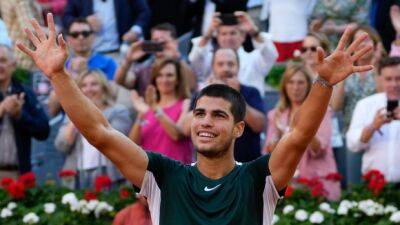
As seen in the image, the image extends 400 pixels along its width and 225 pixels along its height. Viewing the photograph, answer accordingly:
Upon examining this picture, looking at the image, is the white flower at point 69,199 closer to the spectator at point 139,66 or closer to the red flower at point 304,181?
the spectator at point 139,66

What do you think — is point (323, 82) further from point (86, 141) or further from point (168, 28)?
point (168, 28)

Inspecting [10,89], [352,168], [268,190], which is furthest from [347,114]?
[268,190]

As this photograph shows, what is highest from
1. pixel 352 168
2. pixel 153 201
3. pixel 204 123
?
pixel 204 123

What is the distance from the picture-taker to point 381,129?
10.5m

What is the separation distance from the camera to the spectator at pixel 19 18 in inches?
530

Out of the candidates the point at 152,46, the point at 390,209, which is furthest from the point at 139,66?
the point at 390,209

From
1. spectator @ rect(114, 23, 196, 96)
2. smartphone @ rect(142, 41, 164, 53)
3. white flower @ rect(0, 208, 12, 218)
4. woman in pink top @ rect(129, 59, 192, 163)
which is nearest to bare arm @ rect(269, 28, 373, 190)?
woman in pink top @ rect(129, 59, 192, 163)

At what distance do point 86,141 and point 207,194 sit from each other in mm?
5207

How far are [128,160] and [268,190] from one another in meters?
0.79

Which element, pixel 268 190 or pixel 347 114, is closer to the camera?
pixel 268 190

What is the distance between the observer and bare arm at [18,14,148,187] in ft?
20.1

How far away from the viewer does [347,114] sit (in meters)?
11.4

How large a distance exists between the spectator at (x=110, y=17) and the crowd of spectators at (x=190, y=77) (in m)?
0.01

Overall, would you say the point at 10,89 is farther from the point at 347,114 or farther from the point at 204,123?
the point at 204,123
